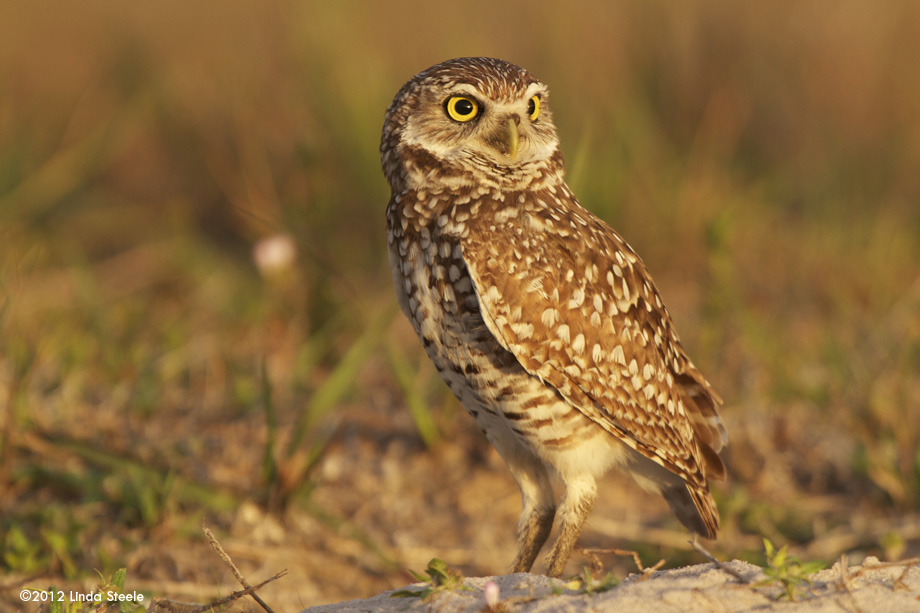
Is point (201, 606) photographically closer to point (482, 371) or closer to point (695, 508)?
point (482, 371)

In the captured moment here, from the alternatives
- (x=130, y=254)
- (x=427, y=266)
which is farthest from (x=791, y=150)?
(x=427, y=266)

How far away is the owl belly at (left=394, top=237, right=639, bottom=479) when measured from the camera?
2801 mm

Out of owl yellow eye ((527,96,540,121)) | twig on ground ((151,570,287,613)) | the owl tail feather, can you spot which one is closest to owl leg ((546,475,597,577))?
the owl tail feather

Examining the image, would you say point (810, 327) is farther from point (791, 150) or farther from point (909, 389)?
point (791, 150)

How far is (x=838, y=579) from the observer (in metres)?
2.29

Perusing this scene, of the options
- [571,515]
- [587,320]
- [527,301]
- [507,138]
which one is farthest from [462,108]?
[571,515]

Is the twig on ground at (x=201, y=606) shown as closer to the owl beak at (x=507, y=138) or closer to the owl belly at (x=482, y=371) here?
the owl belly at (x=482, y=371)

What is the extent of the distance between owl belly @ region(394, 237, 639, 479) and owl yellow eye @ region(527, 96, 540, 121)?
0.65 meters

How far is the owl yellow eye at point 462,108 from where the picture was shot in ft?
9.85

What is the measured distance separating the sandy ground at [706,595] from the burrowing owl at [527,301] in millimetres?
632

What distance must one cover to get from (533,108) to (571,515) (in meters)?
1.36

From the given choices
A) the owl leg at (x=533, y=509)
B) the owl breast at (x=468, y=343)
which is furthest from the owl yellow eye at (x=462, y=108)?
the owl leg at (x=533, y=509)

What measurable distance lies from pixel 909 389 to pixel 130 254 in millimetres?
4909

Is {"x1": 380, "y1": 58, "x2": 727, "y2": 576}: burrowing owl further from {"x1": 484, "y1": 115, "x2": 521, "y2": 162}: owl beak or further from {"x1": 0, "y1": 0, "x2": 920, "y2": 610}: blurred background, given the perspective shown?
{"x1": 0, "y1": 0, "x2": 920, "y2": 610}: blurred background
